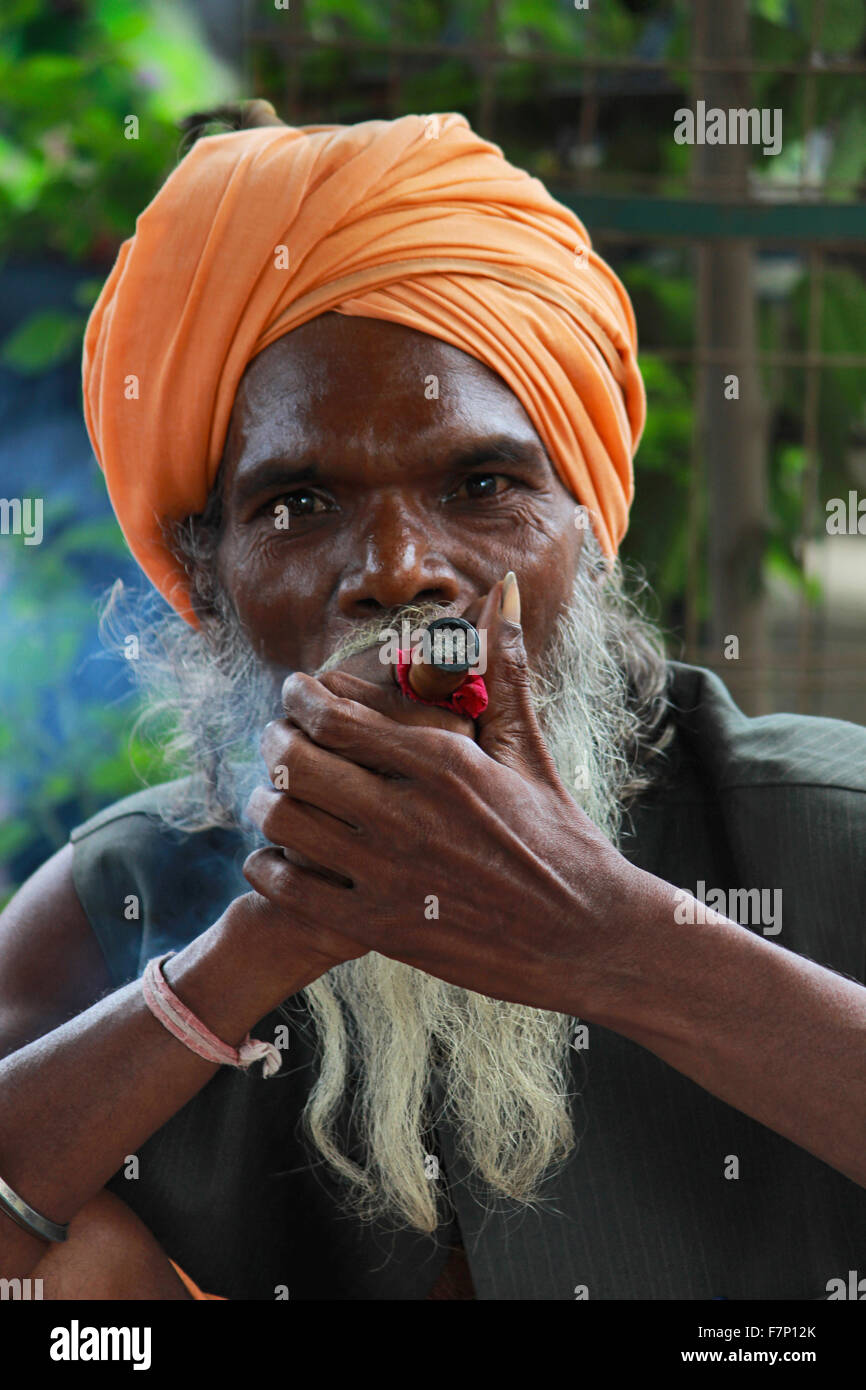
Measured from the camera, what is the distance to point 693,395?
3041 millimetres

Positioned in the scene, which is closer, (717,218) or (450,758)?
(450,758)

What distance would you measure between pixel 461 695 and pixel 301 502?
0.49 m

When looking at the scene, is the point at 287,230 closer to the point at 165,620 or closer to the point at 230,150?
the point at 230,150

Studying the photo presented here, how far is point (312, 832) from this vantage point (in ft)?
4.39

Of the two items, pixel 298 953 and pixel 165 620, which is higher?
pixel 165 620

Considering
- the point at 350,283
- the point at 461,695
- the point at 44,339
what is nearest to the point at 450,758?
the point at 461,695

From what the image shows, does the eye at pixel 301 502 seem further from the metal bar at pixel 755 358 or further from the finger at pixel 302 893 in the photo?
the metal bar at pixel 755 358

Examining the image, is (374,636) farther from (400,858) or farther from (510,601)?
(400,858)

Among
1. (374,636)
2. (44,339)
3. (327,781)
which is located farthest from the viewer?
(44,339)

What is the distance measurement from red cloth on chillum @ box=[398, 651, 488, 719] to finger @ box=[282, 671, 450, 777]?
4cm

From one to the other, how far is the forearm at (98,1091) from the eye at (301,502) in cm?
56

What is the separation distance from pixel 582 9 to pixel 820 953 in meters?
2.33
